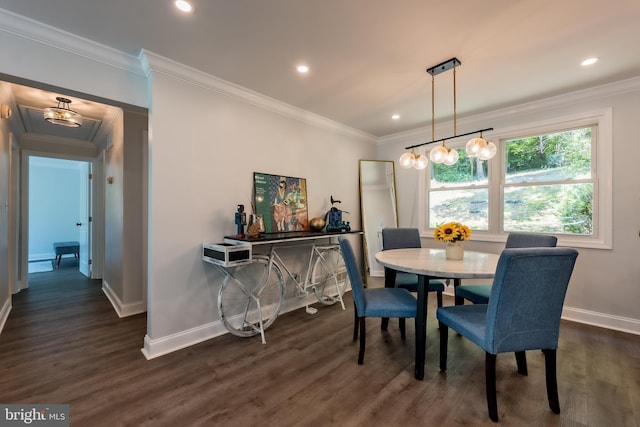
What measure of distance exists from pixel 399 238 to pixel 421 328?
1413mm

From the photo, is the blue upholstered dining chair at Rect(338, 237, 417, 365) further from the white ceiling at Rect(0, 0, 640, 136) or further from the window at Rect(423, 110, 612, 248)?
the window at Rect(423, 110, 612, 248)

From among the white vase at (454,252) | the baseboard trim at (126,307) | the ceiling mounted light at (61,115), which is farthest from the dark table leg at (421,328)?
the ceiling mounted light at (61,115)

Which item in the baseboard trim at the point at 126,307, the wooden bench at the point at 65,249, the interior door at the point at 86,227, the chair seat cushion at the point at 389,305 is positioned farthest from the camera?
the wooden bench at the point at 65,249

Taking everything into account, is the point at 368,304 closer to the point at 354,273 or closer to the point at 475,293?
the point at 354,273

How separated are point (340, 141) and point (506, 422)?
3.56 metres

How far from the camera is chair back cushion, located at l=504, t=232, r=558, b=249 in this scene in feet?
7.55

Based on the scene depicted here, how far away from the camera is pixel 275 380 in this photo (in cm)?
194

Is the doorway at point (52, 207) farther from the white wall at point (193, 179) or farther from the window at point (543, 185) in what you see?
the window at point (543, 185)

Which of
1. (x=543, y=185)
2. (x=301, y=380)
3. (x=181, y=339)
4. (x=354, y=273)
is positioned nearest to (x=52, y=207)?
(x=181, y=339)

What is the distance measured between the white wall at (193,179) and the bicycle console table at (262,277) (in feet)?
0.62

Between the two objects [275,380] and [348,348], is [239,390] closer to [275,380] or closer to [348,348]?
[275,380]

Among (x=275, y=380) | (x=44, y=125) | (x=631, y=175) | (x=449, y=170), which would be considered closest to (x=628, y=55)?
(x=631, y=175)

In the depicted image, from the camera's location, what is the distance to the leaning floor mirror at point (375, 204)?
443cm
